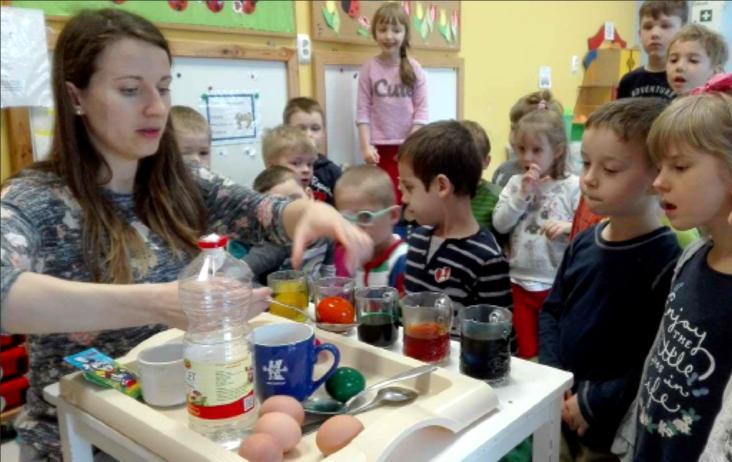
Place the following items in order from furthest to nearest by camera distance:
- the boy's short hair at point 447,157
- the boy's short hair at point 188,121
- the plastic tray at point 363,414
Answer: the boy's short hair at point 188,121 → the boy's short hair at point 447,157 → the plastic tray at point 363,414

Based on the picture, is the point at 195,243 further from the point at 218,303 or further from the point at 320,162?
the point at 320,162

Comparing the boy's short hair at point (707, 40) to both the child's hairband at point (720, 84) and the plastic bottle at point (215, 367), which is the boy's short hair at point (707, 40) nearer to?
the child's hairband at point (720, 84)

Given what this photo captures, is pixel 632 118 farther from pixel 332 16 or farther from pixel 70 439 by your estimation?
pixel 332 16

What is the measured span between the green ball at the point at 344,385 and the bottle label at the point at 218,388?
0.14 metres

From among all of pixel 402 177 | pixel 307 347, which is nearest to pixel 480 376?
pixel 307 347

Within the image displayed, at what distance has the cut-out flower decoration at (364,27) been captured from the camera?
11.2 ft

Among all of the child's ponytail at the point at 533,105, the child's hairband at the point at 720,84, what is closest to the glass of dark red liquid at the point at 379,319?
the child's hairband at the point at 720,84

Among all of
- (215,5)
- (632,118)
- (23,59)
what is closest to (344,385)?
(632,118)

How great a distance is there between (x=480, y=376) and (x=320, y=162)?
77.8 inches

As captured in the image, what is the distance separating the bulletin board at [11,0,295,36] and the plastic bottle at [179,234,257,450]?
176 cm

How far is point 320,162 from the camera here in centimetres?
273

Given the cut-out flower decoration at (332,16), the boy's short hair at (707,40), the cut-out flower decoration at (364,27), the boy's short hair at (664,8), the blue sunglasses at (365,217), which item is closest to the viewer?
the blue sunglasses at (365,217)

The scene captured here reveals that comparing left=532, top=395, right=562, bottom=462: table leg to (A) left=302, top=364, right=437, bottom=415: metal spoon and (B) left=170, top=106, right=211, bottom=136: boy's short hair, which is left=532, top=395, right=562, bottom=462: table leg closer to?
(A) left=302, top=364, right=437, bottom=415: metal spoon

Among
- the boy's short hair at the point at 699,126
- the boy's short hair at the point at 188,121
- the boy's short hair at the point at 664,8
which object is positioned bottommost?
the boy's short hair at the point at 699,126
